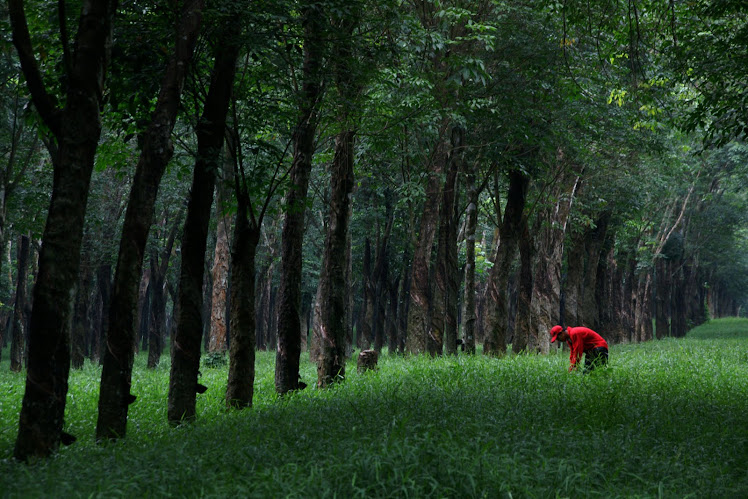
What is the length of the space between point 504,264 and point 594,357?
22.0 ft

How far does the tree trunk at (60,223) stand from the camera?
6113 mm

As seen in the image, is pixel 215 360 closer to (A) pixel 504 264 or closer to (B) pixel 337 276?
(B) pixel 337 276

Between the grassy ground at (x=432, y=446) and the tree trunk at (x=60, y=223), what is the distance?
1.36 feet

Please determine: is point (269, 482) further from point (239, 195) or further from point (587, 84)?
point (587, 84)

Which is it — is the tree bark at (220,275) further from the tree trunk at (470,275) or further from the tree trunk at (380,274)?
the tree trunk at (380,274)

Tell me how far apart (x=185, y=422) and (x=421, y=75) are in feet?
29.3

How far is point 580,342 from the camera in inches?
520

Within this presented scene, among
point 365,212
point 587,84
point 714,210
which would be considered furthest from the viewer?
point 714,210

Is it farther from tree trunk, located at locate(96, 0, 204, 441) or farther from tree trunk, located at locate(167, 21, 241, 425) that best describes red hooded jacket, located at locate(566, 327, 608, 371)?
tree trunk, located at locate(96, 0, 204, 441)

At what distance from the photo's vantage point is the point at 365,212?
1063 inches

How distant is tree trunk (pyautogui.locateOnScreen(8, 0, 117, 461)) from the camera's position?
6.11m

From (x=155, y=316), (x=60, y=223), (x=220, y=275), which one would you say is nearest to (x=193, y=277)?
(x=60, y=223)

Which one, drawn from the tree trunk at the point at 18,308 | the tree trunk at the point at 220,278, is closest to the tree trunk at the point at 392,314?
the tree trunk at the point at 220,278

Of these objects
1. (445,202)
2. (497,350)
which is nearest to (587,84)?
(445,202)
